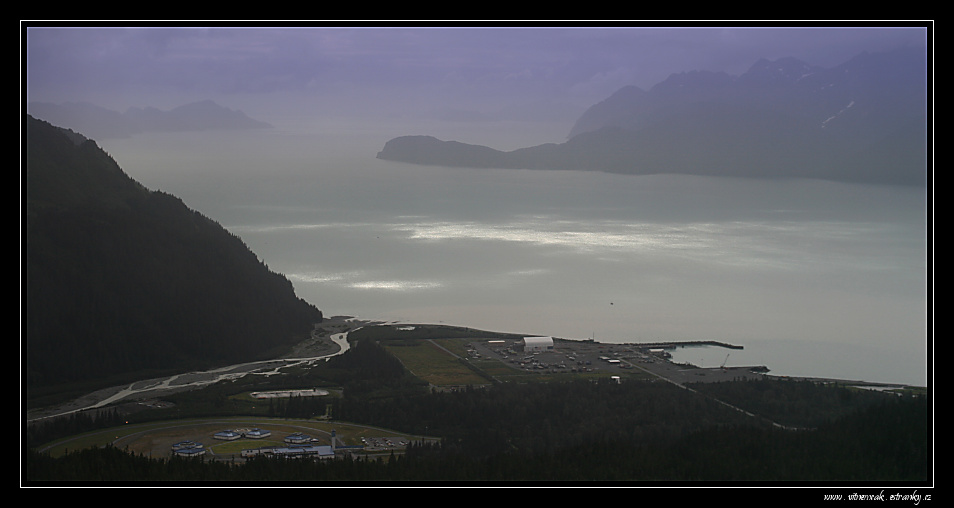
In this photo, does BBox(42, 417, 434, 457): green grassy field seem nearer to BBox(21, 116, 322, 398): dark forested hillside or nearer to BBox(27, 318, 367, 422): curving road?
BBox(27, 318, 367, 422): curving road

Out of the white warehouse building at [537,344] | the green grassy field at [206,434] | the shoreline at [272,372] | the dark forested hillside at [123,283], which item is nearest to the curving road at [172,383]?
the shoreline at [272,372]

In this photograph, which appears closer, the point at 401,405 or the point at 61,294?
the point at 401,405

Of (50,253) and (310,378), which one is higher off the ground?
(50,253)

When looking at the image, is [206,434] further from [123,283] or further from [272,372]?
[123,283]

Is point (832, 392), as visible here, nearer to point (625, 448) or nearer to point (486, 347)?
point (625, 448)

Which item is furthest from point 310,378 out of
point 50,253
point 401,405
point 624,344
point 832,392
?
point 832,392

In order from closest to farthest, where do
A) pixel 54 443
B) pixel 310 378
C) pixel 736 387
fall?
pixel 54 443 < pixel 736 387 < pixel 310 378

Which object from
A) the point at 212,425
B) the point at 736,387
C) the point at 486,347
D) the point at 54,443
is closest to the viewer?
the point at 54,443
